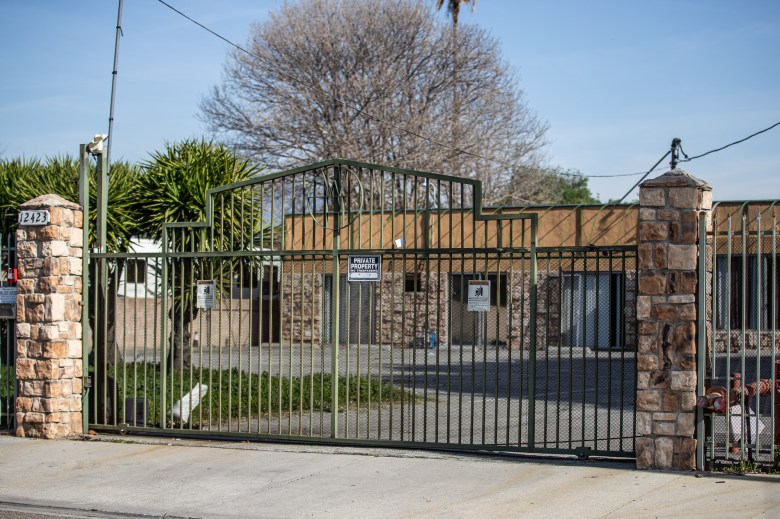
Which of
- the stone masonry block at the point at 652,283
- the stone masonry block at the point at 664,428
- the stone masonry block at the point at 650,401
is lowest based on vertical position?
the stone masonry block at the point at 664,428

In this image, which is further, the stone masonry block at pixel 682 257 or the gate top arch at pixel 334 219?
the gate top arch at pixel 334 219

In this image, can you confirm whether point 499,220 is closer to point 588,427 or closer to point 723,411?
point 723,411

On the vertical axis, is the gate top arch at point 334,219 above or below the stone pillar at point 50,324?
above

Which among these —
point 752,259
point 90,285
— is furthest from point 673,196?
point 752,259

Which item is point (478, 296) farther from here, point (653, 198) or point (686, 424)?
point (686, 424)

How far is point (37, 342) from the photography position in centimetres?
1090

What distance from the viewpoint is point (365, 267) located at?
9.98 metres

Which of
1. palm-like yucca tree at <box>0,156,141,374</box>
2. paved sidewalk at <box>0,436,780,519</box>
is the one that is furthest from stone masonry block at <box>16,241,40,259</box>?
palm-like yucca tree at <box>0,156,141,374</box>

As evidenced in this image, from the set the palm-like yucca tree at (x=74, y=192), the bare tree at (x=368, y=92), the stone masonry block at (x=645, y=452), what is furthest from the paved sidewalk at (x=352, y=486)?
the bare tree at (x=368, y=92)

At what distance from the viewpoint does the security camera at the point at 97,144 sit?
11062 millimetres

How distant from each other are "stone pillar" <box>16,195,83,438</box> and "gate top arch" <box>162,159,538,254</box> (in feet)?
4.25

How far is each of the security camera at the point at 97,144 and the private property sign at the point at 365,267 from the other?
351cm

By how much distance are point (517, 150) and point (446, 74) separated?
413cm

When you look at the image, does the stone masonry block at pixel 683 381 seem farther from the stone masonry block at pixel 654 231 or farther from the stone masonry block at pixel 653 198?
the stone masonry block at pixel 653 198
